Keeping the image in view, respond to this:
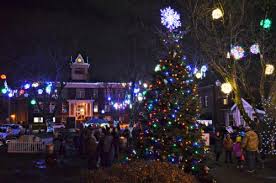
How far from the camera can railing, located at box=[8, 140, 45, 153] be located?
2052 cm

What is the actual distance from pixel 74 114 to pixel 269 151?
47.1 m

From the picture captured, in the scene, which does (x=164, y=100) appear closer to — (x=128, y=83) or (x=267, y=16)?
(x=267, y=16)

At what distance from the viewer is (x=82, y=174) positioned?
738 centimetres

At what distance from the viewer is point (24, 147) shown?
2055cm

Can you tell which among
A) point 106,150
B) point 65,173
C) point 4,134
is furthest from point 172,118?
point 4,134

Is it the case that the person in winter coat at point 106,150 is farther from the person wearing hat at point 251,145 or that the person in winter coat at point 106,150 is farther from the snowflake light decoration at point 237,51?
the snowflake light decoration at point 237,51

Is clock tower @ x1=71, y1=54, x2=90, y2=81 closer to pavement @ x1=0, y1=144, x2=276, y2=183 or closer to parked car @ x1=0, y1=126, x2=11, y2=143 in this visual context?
parked car @ x1=0, y1=126, x2=11, y2=143

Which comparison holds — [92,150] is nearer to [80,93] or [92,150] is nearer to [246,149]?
[246,149]

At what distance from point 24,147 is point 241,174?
1326 cm

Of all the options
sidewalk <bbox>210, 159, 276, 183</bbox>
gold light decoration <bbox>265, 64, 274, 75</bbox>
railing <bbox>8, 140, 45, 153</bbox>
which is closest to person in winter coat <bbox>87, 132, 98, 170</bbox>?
sidewalk <bbox>210, 159, 276, 183</bbox>

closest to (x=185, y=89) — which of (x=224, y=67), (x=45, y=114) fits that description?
(x=224, y=67)

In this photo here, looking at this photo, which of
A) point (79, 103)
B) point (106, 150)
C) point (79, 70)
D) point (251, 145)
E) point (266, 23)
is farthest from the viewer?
point (79, 70)

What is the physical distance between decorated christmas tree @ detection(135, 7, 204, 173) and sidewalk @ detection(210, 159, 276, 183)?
2.06 metres

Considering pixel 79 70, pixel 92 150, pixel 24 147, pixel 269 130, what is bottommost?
pixel 24 147
